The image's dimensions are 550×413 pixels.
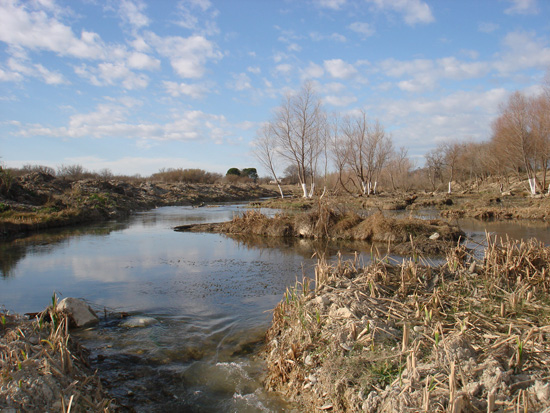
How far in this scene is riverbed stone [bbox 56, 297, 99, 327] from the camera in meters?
6.07

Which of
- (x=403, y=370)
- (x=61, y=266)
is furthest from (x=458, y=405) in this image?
(x=61, y=266)

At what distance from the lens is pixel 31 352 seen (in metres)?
3.77

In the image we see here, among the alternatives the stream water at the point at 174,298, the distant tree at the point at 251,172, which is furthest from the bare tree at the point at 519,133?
the distant tree at the point at 251,172

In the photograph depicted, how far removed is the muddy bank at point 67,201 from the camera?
64.5 ft

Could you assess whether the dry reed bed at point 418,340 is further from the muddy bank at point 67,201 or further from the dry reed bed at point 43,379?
the muddy bank at point 67,201

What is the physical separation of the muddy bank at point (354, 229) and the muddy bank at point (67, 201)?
8.35 meters

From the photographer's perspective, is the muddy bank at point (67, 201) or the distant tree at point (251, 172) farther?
the distant tree at point (251, 172)

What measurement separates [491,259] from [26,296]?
8.92m

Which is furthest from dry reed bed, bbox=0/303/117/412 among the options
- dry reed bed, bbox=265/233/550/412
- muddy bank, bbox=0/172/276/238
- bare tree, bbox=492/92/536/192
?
bare tree, bbox=492/92/536/192

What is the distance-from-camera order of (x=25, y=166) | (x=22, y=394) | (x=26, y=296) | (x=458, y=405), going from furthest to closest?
1. (x=25, y=166)
2. (x=26, y=296)
3. (x=22, y=394)
4. (x=458, y=405)

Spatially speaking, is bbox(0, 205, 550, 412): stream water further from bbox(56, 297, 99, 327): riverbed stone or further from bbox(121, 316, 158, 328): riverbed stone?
bbox(56, 297, 99, 327): riverbed stone

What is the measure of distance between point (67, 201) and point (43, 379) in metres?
25.4

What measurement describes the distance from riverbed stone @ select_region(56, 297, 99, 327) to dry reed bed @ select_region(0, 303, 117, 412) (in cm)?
193

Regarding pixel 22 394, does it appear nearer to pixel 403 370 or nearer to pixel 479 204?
pixel 403 370
